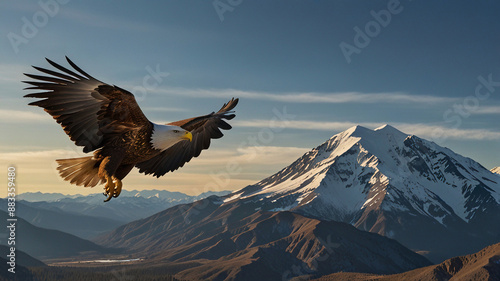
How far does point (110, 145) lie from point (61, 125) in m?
0.86

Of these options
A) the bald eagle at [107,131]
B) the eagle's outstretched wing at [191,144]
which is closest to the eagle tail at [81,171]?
the bald eagle at [107,131]

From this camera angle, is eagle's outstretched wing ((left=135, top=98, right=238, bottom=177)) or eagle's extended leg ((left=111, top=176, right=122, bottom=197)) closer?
eagle's extended leg ((left=111, top=176, right=122, bottom=197))

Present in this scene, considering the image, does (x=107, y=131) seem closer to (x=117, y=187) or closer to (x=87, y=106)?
(x=87, y=106)

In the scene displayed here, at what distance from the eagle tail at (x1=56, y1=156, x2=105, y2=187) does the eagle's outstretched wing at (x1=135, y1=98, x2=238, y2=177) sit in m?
0.75

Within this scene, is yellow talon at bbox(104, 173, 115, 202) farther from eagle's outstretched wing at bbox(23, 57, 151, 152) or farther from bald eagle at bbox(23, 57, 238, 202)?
eagle's outstretched wing at bbox(23, 57, 151, 152)

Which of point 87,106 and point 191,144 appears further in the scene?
point 191,144

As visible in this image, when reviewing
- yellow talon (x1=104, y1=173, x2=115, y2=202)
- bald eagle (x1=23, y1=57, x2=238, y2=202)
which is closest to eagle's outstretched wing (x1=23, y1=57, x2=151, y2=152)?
bald eagle (x1=23, y1=57, x2=238, y2=202)

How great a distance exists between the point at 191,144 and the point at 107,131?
1958 mm

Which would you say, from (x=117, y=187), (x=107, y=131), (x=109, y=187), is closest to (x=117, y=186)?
(x=117, y=187)

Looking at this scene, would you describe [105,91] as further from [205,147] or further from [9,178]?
[9,178]

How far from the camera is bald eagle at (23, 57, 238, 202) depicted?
289 inches

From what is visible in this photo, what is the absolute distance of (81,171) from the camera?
8867 mm

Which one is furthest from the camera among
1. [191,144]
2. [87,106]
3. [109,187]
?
[191,144]

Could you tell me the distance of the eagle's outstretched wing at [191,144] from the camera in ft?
29.9
